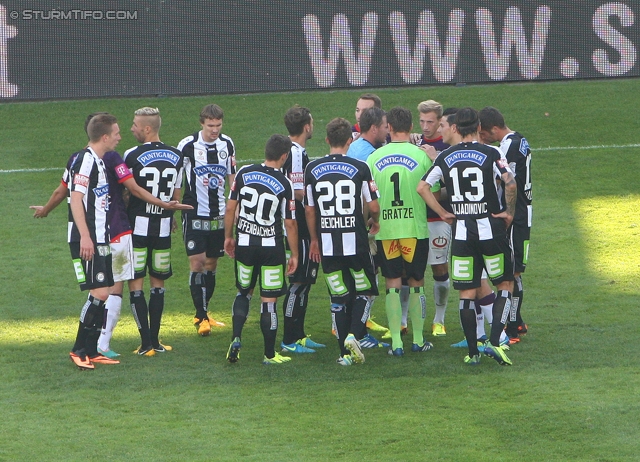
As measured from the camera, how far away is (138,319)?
7.66 metres

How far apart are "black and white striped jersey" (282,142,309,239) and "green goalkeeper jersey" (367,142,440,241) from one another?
68cm

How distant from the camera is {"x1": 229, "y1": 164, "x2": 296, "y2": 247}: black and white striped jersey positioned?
7.21m

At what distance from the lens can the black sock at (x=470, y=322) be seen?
23.5 feet

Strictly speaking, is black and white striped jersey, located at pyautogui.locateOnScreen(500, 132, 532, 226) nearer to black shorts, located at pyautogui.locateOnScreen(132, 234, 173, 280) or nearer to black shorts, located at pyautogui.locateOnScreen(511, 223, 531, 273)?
black shorts, located at pyautogui.locateOnScreen(511, 223, 531, 273)

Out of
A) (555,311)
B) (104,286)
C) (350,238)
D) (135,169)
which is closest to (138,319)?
(104,286)

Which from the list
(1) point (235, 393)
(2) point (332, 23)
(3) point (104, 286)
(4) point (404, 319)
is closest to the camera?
(1) point (235, 393)

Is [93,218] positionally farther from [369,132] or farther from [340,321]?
[369,132]

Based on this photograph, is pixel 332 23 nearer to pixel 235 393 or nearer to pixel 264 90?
pixel 264 90

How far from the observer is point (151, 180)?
768cm

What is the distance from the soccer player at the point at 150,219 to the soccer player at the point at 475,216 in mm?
2110

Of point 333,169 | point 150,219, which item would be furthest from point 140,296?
point 333,169

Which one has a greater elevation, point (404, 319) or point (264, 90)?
point (264, 90)

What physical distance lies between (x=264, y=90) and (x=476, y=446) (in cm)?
1417

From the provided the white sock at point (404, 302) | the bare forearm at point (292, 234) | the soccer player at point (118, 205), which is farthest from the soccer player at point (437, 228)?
the soccer player at point (118, 205)
